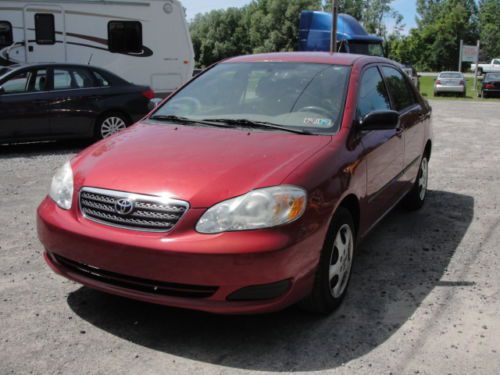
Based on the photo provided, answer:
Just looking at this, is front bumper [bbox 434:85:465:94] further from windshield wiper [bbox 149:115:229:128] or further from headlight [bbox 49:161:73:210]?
headlight [bbox 49:161:73:210]

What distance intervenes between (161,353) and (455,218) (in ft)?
12.4

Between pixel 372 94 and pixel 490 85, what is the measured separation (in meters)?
25.7

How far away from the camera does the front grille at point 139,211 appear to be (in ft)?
10.2

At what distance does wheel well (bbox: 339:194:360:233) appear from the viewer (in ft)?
12.5

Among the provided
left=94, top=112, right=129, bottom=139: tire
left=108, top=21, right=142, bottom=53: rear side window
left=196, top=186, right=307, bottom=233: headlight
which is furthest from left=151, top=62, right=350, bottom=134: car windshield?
left=108, top=21, right=142, bottom=53: rear side window

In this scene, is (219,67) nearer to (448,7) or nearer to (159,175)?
(159,175)

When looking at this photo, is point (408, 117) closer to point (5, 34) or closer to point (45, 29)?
point (45, 29)

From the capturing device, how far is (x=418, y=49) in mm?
77312

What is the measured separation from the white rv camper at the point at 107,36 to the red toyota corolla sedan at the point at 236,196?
868cm

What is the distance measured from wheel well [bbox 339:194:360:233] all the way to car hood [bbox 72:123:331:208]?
1.25 feet

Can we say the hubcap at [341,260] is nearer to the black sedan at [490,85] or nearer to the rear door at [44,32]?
the rear door at [44,32]

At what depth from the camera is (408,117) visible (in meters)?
5.45

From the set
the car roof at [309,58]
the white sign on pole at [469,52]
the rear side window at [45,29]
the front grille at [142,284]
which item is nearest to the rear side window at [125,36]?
the rear side window at [45,29]

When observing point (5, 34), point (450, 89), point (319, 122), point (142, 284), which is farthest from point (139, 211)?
point (450, 89)
